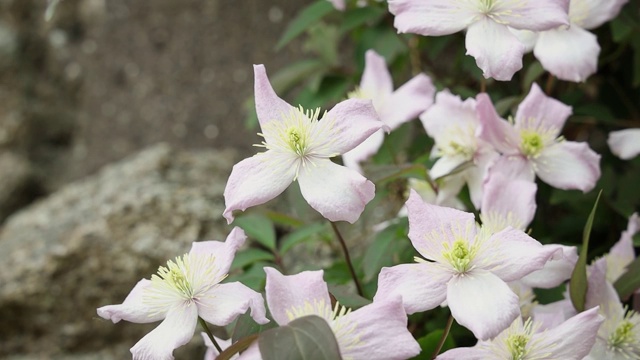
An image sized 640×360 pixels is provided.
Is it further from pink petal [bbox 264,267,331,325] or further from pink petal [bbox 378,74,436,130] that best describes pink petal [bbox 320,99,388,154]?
pink petal [bbox 378,74,436,130]

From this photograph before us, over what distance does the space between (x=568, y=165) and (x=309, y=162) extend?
30cm

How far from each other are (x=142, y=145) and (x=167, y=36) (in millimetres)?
233

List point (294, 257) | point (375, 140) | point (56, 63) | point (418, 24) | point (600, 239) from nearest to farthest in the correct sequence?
1. point (418, 24)
2. point (375, 140)
3. point (600, 239)
4. point (294, 257)
5. point (56, 63)

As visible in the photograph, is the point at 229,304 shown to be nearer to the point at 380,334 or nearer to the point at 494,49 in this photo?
the point at 380,334

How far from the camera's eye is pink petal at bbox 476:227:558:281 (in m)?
0.59

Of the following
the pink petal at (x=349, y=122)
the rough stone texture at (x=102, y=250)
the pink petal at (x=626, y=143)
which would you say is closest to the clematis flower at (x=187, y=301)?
the pink petal at (x=349, y=122)

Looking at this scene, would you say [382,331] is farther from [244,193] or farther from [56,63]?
[56,63]

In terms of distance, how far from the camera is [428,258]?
2.01 feet

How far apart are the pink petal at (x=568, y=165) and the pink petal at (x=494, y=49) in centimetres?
16

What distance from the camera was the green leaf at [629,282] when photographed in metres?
0.74

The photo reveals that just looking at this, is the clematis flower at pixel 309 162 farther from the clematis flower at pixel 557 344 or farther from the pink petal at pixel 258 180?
the clematis flower at pixel 557 344

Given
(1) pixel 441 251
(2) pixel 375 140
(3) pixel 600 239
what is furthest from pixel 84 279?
(1) pixel 441 251

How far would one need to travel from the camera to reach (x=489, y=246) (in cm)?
60

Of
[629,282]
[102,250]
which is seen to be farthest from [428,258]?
[102,250]
